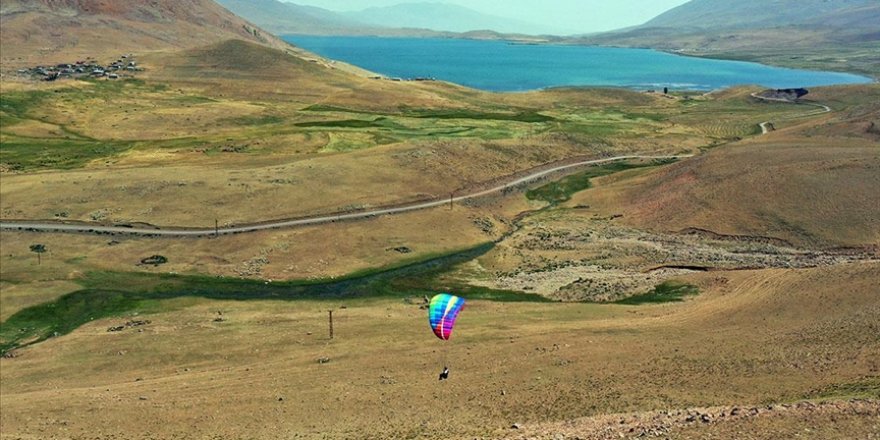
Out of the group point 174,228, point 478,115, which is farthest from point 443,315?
point 478,115

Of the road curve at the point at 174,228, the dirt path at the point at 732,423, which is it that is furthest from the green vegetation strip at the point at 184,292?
the dirt path at the point at 732,423

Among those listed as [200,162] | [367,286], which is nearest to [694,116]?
[200,162]

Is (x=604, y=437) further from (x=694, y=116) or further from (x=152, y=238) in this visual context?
(x=694, y=116)

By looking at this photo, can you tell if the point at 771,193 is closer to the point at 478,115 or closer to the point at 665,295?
the point at 665,295

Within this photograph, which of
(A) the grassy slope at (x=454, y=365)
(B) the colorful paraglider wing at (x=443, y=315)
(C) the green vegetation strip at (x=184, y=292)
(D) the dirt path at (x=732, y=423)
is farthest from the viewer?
(C) the green vegetation strip at (x=184, y=292)

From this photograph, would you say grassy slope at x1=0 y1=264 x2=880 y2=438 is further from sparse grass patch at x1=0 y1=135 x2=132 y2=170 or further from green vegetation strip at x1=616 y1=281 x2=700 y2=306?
sparse grass patch at x1=0 y1=135 x2=132 y2=170

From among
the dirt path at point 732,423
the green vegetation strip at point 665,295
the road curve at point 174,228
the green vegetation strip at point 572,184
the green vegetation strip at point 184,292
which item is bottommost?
the green vegetation strip at point 184,292

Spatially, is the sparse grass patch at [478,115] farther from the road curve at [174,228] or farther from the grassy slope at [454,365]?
the grassy slope at [454,365]

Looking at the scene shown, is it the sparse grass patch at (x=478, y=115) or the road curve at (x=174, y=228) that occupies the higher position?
the sparse grass patch at (x=478, y=115)
